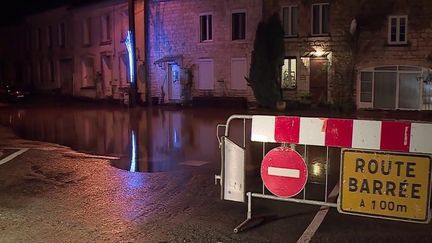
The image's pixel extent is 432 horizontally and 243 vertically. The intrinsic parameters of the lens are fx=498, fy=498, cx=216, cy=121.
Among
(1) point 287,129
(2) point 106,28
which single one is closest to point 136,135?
(1) point 287,129

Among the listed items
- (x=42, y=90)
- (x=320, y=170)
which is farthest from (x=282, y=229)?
(x=42, y=90)

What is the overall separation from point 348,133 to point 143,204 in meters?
3.44

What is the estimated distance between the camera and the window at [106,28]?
38.8 meters

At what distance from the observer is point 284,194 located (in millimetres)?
6320

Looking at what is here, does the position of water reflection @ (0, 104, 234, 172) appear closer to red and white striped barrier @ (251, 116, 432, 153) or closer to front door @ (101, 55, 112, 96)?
red and white striped barrier @ (251, 116, 432, 153)

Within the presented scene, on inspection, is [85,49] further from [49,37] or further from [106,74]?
[49,37]

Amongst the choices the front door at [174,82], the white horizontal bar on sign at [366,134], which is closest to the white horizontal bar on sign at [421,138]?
the white horizontal bar on sign at [366,134]

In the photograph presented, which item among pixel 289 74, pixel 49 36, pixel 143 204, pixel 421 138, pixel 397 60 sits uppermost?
pixel 49 36

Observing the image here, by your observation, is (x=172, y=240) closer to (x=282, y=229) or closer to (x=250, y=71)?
(x=282, y=229)

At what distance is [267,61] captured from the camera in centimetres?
2831

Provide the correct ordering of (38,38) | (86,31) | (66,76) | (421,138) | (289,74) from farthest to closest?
1. (38,38)
2. (66,76)
3. (86,31)
4. (289,74)
5. (421,138)

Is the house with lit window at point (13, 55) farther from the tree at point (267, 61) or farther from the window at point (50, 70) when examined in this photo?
the tree at point (267, 61)

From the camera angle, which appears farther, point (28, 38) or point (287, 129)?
point (28, 38)

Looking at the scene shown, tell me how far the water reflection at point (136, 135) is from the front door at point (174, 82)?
252 inches
